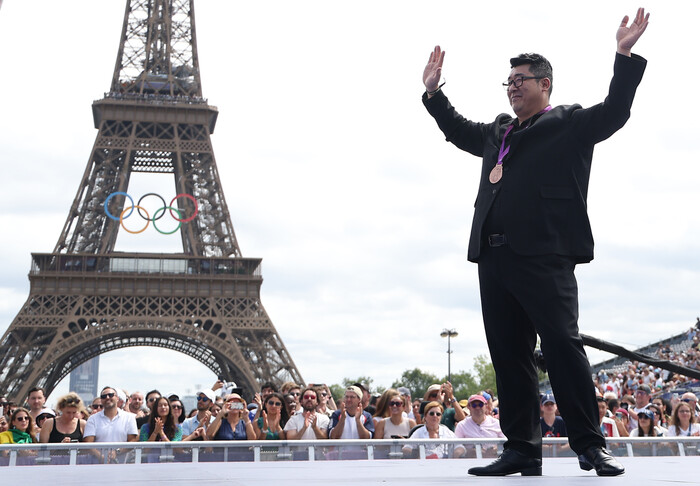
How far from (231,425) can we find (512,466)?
217 inches

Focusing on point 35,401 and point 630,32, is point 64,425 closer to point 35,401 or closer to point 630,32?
point 35,401

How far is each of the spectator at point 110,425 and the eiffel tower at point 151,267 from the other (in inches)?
1211

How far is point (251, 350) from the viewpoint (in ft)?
137

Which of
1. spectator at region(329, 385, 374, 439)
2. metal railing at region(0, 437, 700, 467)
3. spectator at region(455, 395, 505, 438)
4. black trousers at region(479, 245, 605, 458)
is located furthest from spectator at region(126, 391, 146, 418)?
black trousers at region(479, 245, 605, 458)

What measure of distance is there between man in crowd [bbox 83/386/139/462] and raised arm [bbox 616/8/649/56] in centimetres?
674

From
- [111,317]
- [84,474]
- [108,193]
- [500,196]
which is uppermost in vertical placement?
[108,193]

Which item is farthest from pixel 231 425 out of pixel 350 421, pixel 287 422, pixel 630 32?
pixel 630 32

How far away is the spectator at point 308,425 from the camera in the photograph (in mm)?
9086

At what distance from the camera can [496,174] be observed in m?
4.08

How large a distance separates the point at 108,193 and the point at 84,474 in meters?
43.4

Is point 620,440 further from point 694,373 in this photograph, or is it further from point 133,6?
point 133,6

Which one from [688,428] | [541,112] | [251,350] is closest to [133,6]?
[251,350]

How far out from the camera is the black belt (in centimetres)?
394

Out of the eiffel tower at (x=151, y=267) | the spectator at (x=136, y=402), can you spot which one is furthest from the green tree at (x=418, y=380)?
the spectator at (x=136, y=402)
